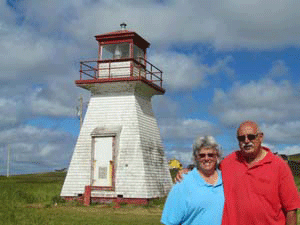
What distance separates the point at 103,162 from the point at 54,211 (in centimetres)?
377

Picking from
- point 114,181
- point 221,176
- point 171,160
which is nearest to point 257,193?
point 221,176

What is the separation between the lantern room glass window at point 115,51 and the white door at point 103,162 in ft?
14.9

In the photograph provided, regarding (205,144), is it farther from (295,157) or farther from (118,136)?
(295,157)

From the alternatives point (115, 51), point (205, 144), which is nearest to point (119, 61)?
point (115, 51)

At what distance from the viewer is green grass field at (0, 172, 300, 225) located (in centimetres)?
1423

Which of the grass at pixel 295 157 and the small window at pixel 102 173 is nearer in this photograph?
the small window at pixel 102 173

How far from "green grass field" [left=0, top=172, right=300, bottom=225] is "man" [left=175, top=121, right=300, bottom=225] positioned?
10.0m

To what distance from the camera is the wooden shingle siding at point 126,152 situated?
1970 centimetres

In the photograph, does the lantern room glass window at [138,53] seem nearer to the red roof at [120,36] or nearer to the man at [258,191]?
the red roof at [120,36]

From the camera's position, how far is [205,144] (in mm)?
4312

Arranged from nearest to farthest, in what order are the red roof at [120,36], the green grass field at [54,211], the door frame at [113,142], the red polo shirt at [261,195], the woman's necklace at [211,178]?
1. the red polo shirt at [261,195]
2. the woman's necklace at [211,178]
3. the green grass field at [54,211]
4. the door frame at [113,142]
5. the red roof at [120,36]

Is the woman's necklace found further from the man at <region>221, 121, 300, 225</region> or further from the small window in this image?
the small window

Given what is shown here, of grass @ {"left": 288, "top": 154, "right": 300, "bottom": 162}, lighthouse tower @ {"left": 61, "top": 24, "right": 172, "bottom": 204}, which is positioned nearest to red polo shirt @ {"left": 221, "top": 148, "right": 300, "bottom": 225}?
lighthouse tower @ {"left": 61, "top": 24, "right": 172, "bottom": 204}

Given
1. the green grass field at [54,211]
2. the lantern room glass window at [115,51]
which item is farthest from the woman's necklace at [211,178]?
the lantern room glass window at [115,51]
